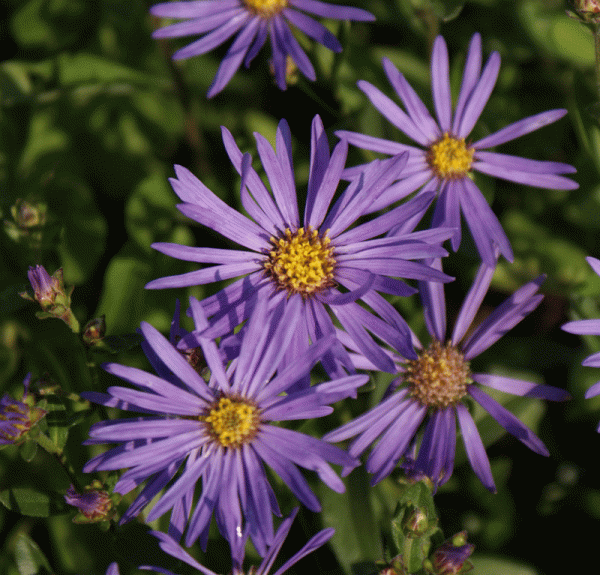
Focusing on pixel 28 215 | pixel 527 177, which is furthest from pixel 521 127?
pixel 28 215

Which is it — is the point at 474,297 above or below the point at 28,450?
above

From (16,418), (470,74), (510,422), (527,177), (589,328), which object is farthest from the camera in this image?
(470,74)

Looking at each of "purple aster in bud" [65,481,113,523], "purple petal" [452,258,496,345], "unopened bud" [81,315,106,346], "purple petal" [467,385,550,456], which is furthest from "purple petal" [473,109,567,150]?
"purple aster in bud" [65,481,113,523]

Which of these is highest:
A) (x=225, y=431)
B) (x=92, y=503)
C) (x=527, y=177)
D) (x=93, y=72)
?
(x=93, y=72)

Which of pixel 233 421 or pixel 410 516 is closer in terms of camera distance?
pixel 410 516

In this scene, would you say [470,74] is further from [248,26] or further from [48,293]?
[48,293]

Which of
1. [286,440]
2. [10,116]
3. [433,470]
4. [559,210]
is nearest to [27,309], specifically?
[10,116]
